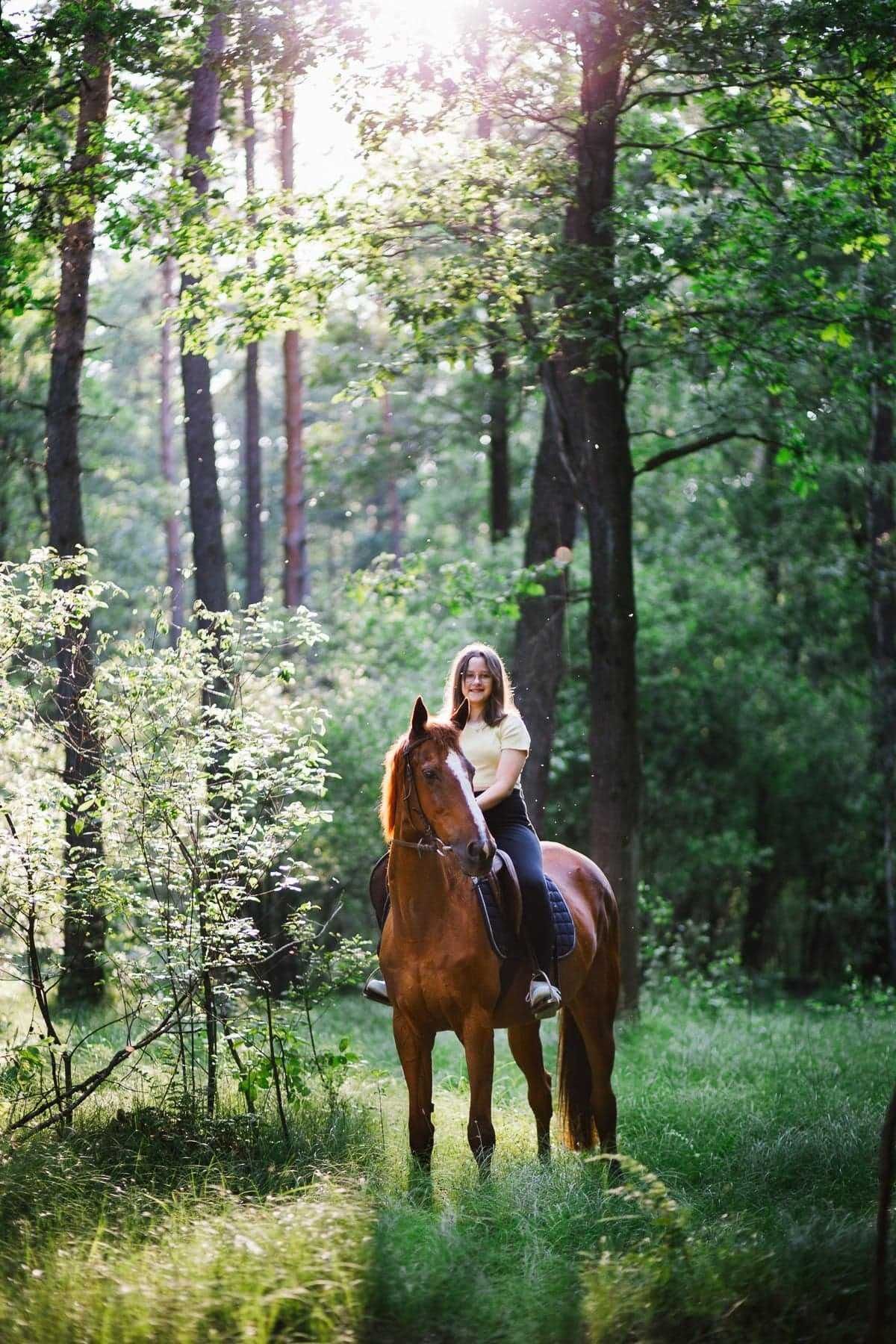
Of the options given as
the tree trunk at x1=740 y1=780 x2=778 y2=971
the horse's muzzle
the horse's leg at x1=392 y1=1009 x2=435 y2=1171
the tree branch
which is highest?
the tree branch

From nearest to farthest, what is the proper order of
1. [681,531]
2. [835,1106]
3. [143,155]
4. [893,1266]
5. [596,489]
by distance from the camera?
[893,1266] → [835,1106] → [143,155] → [596,489] → [681,531]

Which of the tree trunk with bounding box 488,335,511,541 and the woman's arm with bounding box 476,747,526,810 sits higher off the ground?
the tree trunk with bounding box 488,335,511,541

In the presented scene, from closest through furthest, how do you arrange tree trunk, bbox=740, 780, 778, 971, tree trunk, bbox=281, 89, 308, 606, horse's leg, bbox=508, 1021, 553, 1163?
horse's leg, bbox=508, 1021, 553, 1163, tree trunk, bbox=740, 780, 778, 971, tree trunk, bbox=281, 89, 308, 606

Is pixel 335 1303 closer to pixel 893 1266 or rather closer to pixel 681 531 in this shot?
pixel 893 1266

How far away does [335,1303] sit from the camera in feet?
16.4

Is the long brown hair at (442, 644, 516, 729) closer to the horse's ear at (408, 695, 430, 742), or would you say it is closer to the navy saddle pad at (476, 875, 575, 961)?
the horse's ear at (408, 695, 430, 742)

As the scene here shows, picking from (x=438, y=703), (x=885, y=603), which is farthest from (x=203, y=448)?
(x=885, y=603)

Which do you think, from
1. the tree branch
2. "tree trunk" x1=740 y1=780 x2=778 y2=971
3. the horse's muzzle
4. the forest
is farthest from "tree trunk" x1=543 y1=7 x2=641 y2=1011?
"tree trunk" x1=740 y1=780 x2=778 y2=971

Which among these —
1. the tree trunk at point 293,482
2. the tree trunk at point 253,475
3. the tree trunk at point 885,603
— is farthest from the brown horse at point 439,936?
the tree trunk at point 293,482

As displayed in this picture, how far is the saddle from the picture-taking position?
7238mm

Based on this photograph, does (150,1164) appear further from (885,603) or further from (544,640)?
(885,603)

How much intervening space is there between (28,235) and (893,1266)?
10.0m

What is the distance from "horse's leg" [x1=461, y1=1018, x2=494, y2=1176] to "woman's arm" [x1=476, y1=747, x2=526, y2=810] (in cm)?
119

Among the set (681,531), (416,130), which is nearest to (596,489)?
(416,130)
